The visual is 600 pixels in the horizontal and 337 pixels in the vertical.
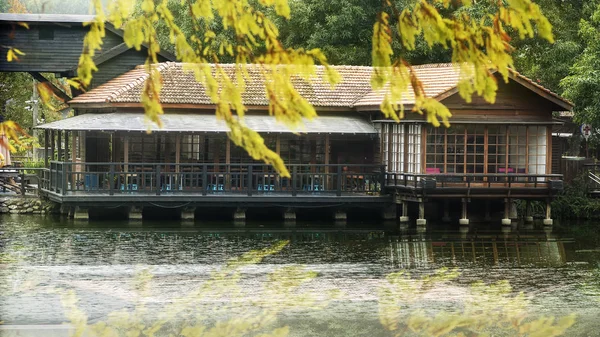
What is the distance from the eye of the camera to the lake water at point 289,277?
51.3 ft

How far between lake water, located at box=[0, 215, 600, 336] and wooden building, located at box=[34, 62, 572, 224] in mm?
1175

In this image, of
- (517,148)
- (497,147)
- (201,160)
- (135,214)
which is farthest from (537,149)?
(135,214)

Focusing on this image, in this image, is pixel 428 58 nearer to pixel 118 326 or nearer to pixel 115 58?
pixel 115 58

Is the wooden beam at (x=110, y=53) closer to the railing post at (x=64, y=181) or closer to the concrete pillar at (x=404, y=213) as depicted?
the railing post at (x=64, y=181)

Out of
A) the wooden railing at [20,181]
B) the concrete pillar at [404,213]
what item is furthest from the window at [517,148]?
the wooden railing at [20,181]

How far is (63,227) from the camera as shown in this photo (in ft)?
93.9

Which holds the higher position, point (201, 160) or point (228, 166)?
point (201, 160)

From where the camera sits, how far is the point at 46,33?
3581 centimetres

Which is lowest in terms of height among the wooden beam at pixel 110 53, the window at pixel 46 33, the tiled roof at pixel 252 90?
the tiled roof at pixel 252 90

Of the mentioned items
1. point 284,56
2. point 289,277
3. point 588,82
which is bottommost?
point 289,277

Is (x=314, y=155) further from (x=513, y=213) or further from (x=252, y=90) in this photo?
(x=513, y=213)

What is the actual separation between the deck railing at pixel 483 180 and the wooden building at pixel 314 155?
1.3 inches

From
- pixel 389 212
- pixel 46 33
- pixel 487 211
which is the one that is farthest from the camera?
pixel 46 33

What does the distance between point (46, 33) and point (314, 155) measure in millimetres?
10252
